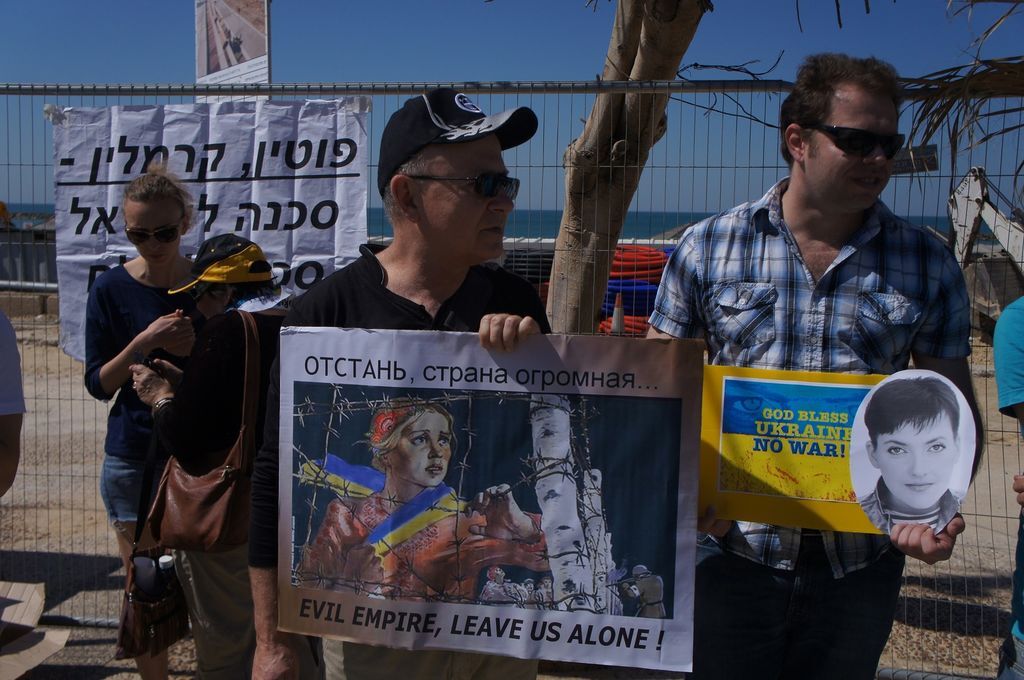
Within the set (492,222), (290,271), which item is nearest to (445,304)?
(492,222)

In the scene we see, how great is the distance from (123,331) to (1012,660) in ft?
10.9

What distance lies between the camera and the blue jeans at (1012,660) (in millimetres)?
2289

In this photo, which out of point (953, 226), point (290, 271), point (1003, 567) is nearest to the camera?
point (953, 226)

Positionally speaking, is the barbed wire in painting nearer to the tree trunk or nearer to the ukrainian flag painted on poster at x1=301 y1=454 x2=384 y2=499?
the ukrainian flag painted on poster at x1=301 y1=454 x2=384 y2=499

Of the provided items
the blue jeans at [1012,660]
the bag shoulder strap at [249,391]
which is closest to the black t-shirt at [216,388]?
the bag shoulder strap at [249,391]

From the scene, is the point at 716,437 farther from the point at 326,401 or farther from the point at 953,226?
the point at 953,226

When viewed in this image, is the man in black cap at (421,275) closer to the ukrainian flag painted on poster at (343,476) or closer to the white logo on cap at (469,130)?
the white logo on cap at (469,130)

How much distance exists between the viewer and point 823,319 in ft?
7.25

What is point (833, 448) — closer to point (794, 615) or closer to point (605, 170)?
point (794, 615)

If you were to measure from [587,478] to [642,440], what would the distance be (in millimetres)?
146

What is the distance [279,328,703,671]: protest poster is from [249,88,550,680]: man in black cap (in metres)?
0.11

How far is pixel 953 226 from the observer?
3752 millimetres

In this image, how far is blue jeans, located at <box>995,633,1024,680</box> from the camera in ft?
7.51

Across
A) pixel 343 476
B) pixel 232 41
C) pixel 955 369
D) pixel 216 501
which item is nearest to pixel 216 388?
pixel 216 501
